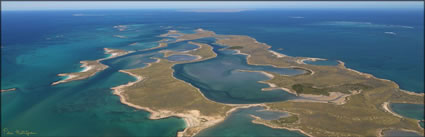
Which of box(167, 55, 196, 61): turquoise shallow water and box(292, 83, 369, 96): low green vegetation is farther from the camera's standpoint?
box(167, 55, 196, 61): turquoise shallow water

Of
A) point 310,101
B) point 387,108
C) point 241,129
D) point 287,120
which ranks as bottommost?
point 241,129

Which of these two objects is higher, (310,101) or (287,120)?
(310,101)

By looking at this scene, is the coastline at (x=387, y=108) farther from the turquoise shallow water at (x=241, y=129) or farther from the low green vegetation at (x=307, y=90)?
the turquoise shallow water at (x=241, y=129)

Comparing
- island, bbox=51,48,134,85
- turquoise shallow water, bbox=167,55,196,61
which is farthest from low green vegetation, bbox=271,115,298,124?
island, bbox=51,48,134,85

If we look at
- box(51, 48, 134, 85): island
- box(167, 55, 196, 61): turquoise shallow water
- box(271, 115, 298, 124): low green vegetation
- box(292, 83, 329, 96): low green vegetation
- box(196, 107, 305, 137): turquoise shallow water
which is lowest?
box(196, 107, 305, 137): turquoise shallow water

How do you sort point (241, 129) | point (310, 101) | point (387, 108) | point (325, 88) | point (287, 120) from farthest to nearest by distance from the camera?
point (325, 88) → point (310, 101) → point (387, 108) → point (287, 120) → point (241, 129)

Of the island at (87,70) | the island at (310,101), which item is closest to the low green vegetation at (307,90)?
the island at (310,101)

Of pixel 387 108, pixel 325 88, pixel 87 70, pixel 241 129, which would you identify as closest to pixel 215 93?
pixel 241 129

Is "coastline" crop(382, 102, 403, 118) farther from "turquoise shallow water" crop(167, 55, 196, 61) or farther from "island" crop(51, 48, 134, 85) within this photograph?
"island" crop(51, 48, 134, 85)

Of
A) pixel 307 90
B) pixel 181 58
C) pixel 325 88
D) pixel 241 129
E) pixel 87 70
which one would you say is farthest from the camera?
pixel 181 58

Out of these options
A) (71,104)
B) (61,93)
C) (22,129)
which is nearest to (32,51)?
(61,93)

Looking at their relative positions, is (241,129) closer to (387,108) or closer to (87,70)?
(387,108)
